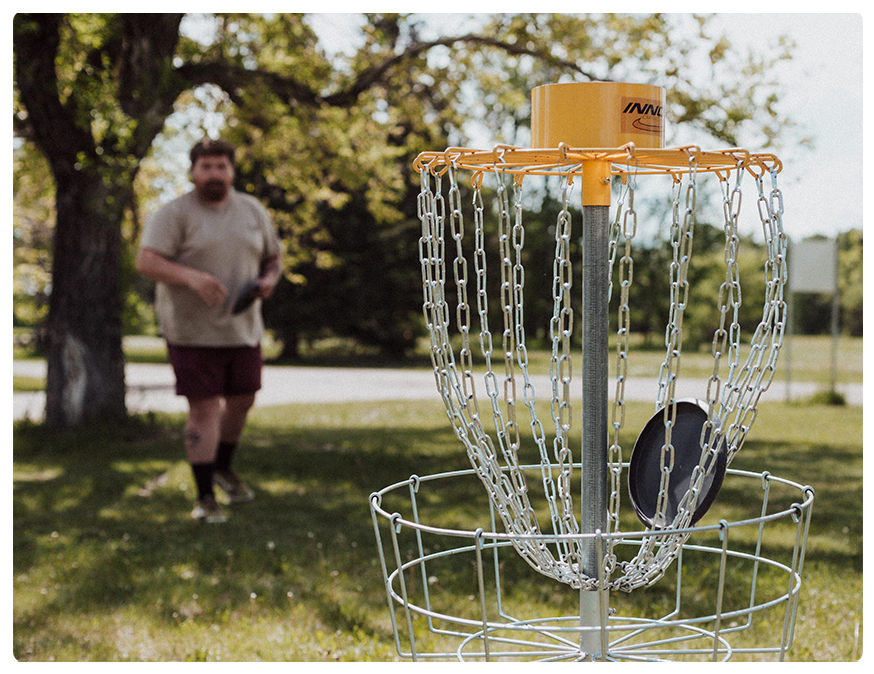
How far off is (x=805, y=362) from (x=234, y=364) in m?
20.0

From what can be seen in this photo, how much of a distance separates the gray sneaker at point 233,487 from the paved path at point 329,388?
5.07 m

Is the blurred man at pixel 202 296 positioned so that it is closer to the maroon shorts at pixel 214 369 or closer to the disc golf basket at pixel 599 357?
the maroon shorts at pixel 214 369

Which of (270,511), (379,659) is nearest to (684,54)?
(270,511)

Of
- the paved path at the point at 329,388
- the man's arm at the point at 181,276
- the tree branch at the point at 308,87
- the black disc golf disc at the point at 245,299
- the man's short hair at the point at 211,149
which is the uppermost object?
the tree branch at the point at 308,87

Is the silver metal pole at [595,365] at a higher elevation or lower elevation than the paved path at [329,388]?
higher

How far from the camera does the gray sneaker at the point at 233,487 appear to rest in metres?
4.57

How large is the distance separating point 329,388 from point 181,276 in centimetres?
1062

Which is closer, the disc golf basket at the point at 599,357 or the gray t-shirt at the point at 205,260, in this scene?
the disc golf basket at the point at 599,357

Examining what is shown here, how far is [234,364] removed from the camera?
4.24 m

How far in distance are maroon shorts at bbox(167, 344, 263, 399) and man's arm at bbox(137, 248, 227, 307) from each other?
266 millimetres

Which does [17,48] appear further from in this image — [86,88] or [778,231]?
[778,231]

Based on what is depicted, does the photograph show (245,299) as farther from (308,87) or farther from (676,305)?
(308,87)

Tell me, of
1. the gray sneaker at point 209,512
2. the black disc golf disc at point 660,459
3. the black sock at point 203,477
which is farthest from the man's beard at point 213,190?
the black disc golf disc at point 660,459

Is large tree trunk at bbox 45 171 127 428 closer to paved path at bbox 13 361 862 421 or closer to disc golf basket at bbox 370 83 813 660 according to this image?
paved path at bbox 13 361 862 421
